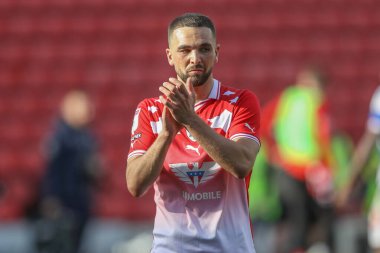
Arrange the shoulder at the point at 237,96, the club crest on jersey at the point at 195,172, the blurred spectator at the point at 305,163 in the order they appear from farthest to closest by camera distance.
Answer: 1. the blurred spectator at the point at 305,163
2. the shoulder at the point at 237,96
3. the club crest on jersey at the point at 195,172

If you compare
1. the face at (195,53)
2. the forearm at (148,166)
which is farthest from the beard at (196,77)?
the forearm at (148,166)

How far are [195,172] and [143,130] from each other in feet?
0.94

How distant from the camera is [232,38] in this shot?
1377 cm

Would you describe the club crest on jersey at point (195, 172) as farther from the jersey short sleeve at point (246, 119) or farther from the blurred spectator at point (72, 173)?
the blurred spectator at point (72, 173)

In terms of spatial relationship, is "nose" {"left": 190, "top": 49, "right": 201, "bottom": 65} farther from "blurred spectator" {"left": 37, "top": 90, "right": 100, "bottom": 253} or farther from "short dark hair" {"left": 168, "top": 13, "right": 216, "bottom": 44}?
"blurred spectator" {"left": 37, "top": 90, "right": 100, "bottom": 253}

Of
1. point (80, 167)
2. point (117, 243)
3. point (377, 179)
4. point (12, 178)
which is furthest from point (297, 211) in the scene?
point (12, 178)

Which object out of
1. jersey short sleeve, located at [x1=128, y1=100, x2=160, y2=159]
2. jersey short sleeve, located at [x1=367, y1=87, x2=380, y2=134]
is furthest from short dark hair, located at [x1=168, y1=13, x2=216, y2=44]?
jersey short sleeve, located at [x1=367, y1=87, x2=380, y2=134]

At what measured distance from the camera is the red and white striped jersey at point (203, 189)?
159 inches

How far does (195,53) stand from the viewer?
12.8ft

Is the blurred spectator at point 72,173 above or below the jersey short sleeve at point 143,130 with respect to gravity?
below

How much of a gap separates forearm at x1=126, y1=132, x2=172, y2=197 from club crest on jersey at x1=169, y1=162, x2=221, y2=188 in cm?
→ 15

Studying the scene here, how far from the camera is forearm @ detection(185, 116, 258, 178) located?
3.78m

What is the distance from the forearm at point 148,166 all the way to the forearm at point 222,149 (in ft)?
0.39

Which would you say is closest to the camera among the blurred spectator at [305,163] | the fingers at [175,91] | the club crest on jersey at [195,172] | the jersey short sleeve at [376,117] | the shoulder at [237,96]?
the fingers at [175,91]
